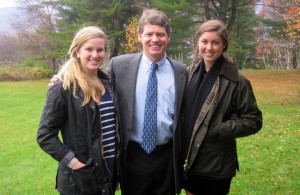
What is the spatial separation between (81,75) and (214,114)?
3.78 ft

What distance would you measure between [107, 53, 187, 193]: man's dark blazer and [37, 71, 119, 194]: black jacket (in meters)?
0.34

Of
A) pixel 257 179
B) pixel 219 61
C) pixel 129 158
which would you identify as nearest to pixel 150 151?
pixel 129 158

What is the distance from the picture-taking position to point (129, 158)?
318 cm

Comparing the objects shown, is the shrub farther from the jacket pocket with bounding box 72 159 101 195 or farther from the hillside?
the jacket pocket with bounding box 72 159 101 195

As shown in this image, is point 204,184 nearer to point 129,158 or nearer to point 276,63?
point 129,158

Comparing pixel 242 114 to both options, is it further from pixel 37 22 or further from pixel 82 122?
pixel 37 22

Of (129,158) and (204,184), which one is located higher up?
(129,158)

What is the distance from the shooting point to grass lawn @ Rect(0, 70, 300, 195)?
5.57m

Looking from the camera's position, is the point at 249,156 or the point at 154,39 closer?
the point at 154,39

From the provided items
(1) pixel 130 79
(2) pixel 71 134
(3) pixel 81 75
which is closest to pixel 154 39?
(1) pixel 130 79

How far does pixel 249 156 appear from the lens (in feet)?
22.8

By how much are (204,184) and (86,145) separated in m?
1.12

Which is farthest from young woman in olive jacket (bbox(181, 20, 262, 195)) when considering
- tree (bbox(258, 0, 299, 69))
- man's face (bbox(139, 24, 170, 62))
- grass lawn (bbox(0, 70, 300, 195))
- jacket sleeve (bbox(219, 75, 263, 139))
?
tree (bbox(258, 0, 299, 69))

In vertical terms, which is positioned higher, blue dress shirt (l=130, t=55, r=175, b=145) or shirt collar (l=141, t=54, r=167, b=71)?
shirt collar (l=141, t=54, r=167, b=71)
